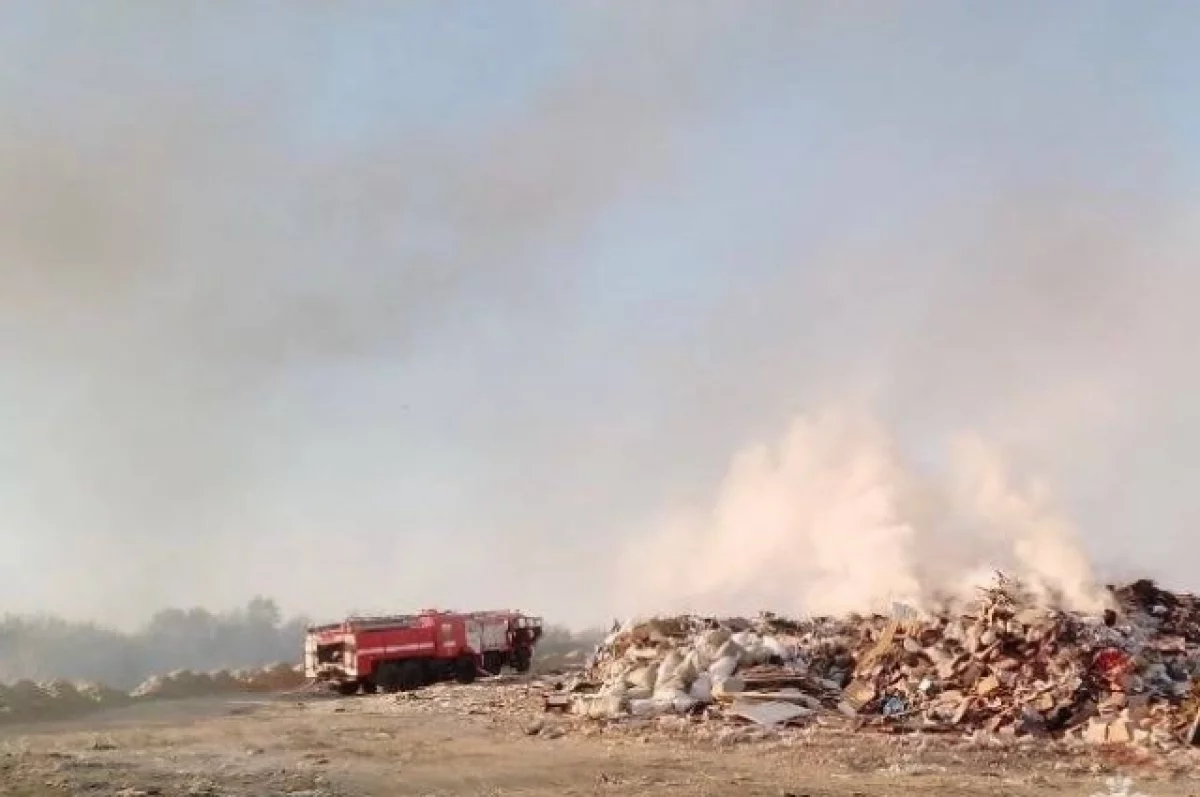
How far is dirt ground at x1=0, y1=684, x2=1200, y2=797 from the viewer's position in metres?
12.3

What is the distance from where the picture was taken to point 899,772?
13.5m

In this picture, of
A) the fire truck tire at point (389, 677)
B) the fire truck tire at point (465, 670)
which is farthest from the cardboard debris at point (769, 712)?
the fire truck tire at point (465, 670)

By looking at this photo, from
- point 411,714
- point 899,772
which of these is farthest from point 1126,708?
point 411,714

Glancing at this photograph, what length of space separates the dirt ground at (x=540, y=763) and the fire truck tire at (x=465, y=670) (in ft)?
34.7

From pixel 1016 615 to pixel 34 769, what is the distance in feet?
53.1

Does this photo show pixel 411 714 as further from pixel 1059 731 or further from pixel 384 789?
pixel 1059 731

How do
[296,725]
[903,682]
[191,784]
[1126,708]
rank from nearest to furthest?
[191,784]
[1126,708]
[903,682]
[296,725]

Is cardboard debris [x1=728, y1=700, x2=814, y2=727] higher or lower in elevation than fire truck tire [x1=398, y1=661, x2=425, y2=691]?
lower

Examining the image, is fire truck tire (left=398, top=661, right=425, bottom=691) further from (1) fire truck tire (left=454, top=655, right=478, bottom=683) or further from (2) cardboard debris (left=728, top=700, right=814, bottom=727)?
(2) cardboard debris (left=728, top=700, right=814, bottom=727)

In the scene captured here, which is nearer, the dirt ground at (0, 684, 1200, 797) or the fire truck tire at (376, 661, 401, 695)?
the dirt ground at (0, 684, 1200, 797)

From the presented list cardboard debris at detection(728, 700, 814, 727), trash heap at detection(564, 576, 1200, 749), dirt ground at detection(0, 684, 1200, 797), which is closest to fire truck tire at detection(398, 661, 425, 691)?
trash heap at detection(564, 576, 1200, 749)

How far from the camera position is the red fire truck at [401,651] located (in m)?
28.9

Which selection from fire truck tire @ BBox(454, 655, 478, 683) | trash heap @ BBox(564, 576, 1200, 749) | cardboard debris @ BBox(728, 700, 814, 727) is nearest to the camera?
trash heap @ BBox(564, 576, 1200, 749)

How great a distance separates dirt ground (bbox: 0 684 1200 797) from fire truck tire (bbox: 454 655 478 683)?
10591mm
